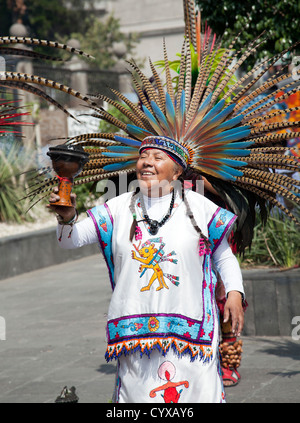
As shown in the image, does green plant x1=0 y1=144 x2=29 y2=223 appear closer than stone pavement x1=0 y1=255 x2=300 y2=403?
No

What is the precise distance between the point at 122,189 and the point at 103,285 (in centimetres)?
555

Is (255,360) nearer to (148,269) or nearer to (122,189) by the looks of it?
A: (122,189)

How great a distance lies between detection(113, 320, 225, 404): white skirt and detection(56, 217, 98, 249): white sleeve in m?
0.63

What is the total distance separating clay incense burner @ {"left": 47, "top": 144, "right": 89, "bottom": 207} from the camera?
345cm

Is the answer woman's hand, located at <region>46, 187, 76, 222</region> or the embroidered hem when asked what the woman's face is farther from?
the embroidered hem

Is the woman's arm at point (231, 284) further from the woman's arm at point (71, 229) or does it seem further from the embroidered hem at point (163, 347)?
the woman's arm at point (71, 229)

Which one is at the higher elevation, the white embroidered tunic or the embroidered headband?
the embroidered headband

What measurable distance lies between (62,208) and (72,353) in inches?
140

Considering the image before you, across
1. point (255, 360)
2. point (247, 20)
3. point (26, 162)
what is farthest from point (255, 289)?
point (26, 162)

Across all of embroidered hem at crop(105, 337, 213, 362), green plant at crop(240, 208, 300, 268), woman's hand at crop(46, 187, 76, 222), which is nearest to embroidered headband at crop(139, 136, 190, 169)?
woman's hand at crop(46, 187, 76, 222)

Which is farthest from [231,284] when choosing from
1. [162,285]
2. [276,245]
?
[276,245]

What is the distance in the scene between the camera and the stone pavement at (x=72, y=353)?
18.5 feet

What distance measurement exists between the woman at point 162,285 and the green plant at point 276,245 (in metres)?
3.89

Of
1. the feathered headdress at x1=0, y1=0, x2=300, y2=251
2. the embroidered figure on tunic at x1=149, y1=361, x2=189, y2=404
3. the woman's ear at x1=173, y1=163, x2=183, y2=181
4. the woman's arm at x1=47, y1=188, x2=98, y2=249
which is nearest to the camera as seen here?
the woman's arm at x1=47, y1=188, x2=98, y2=249
